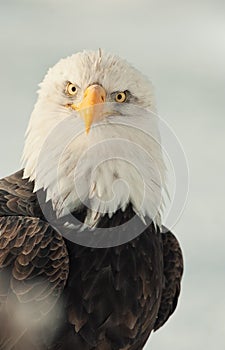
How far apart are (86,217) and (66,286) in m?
0.50

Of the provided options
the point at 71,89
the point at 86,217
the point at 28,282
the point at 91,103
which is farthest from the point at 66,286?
the point at 71,89

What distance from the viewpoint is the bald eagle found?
6.61 m

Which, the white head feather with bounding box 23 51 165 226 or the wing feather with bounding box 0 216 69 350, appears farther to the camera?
the white head feather with bounding box 23 51 165 226

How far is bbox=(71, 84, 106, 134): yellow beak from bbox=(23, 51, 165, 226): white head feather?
0.07 metres

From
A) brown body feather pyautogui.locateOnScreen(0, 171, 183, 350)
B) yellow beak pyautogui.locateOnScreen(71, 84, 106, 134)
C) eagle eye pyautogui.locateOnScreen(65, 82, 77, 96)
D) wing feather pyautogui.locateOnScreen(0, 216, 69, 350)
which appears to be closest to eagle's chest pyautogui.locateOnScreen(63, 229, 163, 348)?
brown body feather pyautogui.locateOnScreen(0, 171, 183, 350)

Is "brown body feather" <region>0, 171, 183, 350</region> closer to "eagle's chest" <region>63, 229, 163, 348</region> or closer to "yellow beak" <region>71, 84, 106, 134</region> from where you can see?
"eagle's chest" <region>63, 229, 163, 348</region>

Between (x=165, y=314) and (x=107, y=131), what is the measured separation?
153 centimetres

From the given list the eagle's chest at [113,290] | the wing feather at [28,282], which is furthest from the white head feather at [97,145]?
the wing feather at [28,282]

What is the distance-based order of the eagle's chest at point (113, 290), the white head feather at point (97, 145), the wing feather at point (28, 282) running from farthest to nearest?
the white head feather at point (97, 145)
the eagle's chest at point (113, 290)
the wing feather at point (28, 282)

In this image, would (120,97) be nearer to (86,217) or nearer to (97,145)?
(97,145)

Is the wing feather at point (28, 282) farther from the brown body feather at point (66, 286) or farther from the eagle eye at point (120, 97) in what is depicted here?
the eagle eye at point (120, 97)

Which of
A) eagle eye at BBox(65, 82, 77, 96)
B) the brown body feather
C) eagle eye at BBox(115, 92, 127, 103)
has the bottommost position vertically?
the brown body feather

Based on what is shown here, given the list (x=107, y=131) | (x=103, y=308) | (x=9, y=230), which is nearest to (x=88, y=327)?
(x=103, y=308)

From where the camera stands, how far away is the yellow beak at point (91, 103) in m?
6.71
